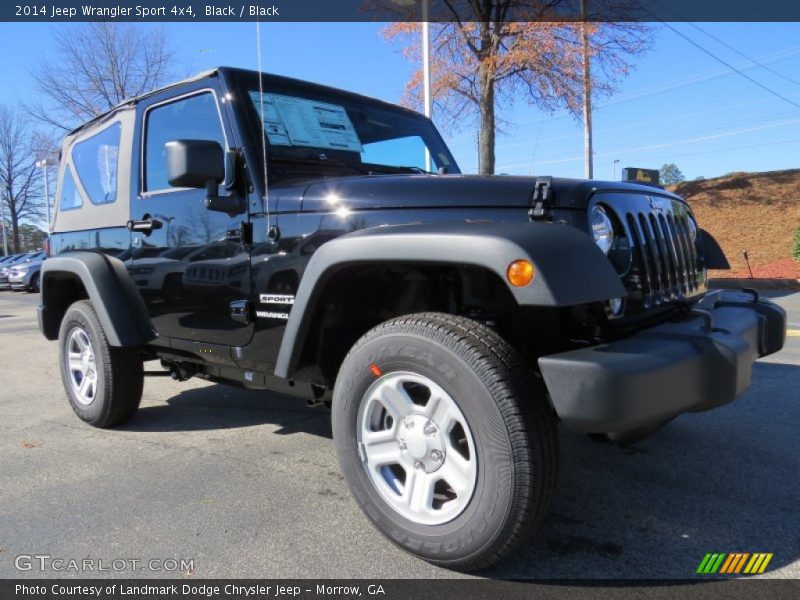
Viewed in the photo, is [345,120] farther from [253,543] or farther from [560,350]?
[253,543]

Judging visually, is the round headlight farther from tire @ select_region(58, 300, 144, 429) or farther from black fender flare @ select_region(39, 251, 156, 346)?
tire @ select_region(58, 300, 144, 429)

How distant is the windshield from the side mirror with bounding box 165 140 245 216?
21 cm

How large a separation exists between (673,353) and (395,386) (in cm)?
98

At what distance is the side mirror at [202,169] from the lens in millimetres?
2730

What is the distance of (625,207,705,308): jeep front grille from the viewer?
8.12 ft

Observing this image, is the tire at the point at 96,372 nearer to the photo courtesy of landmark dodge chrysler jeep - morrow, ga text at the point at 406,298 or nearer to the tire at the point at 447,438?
the photo courtesy of landmark dodge chrysler jeep - morrow, ga text at the point at 406,298

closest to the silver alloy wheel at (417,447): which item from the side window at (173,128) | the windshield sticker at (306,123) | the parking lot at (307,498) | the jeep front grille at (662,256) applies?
the parking lot at (307,498)

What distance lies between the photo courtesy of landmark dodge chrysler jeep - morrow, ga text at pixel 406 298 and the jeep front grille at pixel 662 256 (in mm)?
14

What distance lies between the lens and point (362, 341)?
7.80 ft

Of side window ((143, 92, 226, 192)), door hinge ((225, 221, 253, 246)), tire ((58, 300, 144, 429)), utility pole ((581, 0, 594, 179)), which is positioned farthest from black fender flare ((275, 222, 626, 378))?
utility pole ((581, 0, 594, 179))

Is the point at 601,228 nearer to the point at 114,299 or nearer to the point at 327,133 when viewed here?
the point at 327,133

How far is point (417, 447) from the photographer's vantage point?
2266mm

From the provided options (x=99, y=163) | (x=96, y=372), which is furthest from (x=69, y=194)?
(x=96, y=372)

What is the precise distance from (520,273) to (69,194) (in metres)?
3.88
